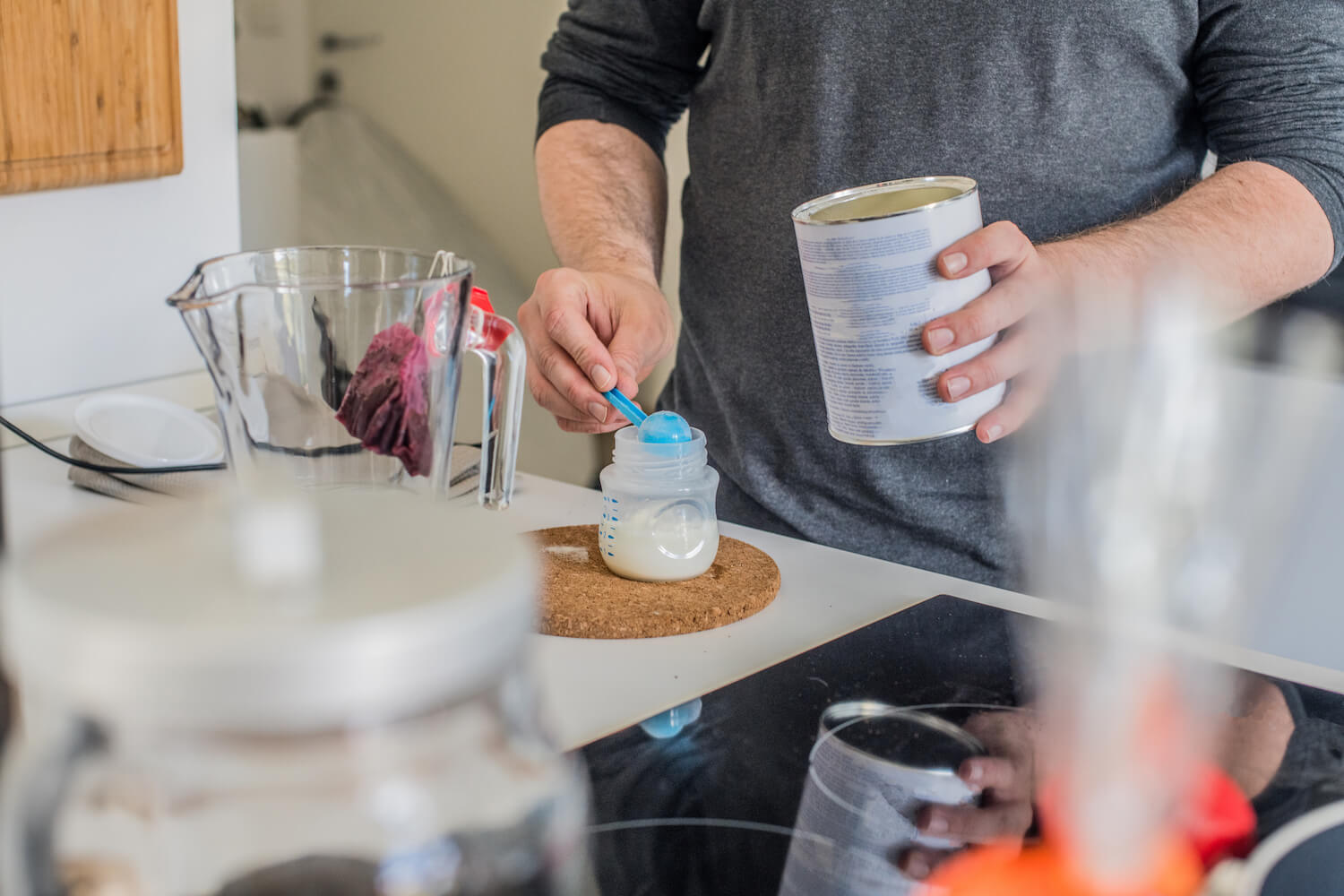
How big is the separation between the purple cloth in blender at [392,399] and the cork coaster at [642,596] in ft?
0.55

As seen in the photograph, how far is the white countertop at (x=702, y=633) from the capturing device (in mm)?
635

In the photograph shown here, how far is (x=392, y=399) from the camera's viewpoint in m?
0.60

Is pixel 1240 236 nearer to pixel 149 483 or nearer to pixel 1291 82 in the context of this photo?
pixel 1291 82

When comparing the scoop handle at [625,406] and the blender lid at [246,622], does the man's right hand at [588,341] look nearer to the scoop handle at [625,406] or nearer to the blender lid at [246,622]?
the scoop handle at [625,406]

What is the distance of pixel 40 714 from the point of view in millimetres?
248

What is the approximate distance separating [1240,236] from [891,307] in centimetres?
46

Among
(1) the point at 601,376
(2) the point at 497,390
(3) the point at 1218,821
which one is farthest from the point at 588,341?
(3) the point at 1218,821

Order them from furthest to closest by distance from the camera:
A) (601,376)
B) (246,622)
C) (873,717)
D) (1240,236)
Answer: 1. (1240,236)
2. (601,376)
3. (873,717)
4. (246,622)

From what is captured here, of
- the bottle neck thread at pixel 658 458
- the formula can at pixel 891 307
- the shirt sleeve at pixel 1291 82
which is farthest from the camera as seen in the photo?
the shirt sleeve at pixel 1291 82

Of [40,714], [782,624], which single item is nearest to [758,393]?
[782,624]

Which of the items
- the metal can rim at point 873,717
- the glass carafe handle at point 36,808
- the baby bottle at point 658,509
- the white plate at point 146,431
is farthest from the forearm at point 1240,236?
the glass carafe handle at point 36,808

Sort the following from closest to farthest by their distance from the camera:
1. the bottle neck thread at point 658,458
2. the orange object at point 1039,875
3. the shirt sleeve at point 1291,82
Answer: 1. the orange object at point 1039,875
2. the bottle neck thread at point 658,458
3. the shirt sleeve at point 1291,82

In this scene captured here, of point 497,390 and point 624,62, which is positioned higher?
point 624,62

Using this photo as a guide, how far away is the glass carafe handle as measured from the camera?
248mm
